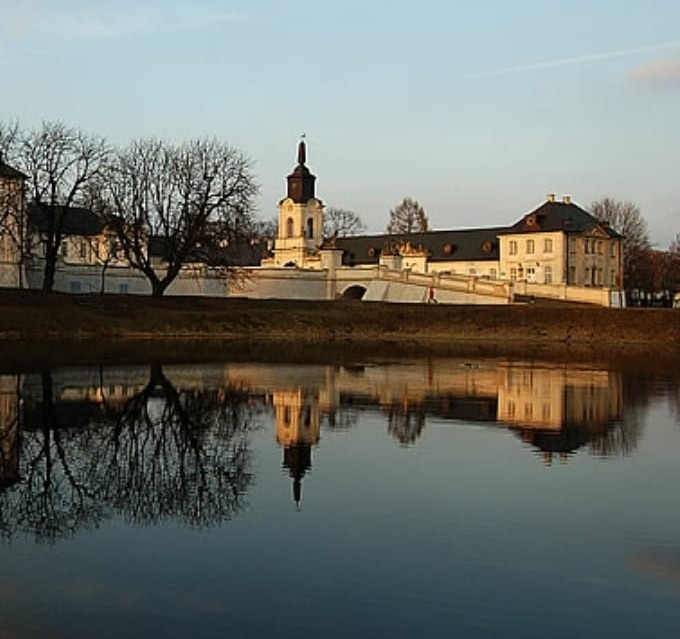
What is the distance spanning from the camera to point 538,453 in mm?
19859

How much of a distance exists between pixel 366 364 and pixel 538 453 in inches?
912

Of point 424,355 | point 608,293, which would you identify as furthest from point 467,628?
point 608,293

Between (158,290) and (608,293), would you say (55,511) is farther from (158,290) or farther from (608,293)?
(608,293)

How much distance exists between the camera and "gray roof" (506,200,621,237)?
346 ft

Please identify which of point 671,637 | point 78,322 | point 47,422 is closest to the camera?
point 671,637

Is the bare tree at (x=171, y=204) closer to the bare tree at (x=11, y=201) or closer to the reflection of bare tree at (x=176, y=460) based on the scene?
the bare tree at (x=11, y=201)

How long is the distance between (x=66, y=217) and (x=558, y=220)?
52.4 metres

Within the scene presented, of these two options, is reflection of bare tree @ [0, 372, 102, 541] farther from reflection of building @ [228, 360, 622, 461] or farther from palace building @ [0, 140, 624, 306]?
palace building @ [0, 140, 624, 306]

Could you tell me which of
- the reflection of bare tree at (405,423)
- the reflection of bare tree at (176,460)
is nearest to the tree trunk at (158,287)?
the reflection of bare tree at (176,460)

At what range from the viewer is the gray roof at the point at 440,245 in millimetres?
112438

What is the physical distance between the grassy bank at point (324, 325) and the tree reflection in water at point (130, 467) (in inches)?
1121

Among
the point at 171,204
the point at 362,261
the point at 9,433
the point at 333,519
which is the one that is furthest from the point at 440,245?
the point at 333,519

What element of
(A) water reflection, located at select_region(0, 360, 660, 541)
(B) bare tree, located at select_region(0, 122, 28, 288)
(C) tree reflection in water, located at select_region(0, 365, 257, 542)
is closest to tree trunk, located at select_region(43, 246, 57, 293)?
(B) bare tree, located at select_region(0, 122, 28, 288)

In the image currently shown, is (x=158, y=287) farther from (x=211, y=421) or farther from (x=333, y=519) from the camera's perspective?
(x=333, y=519)
